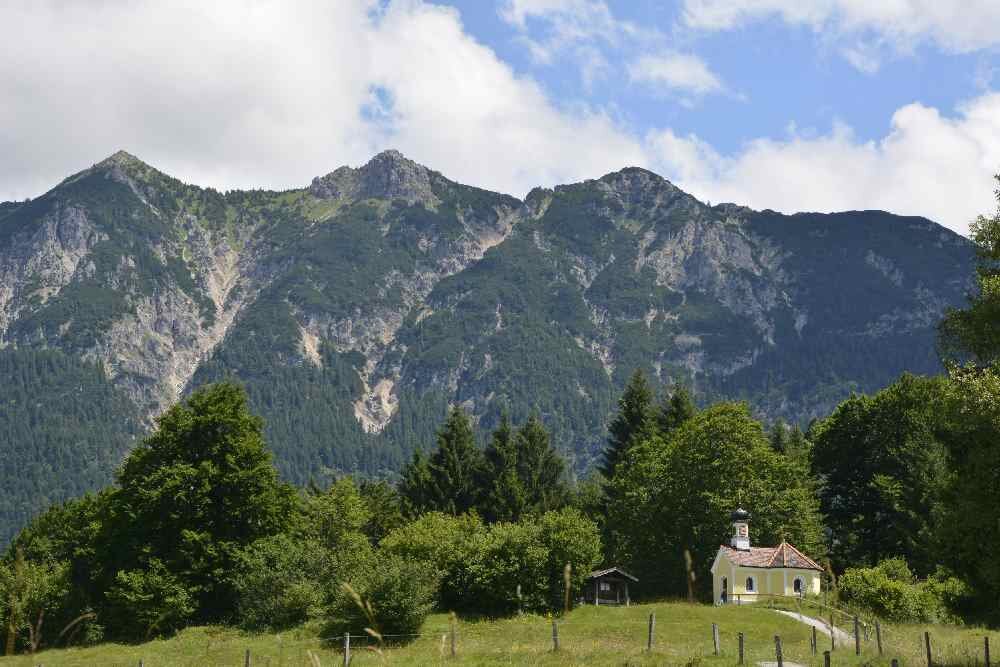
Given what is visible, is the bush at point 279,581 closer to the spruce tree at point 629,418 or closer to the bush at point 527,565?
the bush at point 527,565

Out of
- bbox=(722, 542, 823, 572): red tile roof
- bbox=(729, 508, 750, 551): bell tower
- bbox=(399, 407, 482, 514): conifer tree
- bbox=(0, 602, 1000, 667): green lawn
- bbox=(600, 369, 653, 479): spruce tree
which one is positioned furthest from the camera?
bbox=(600, 369, 653, 479): spruce tree

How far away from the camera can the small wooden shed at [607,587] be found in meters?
65.2

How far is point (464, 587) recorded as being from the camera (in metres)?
55.1

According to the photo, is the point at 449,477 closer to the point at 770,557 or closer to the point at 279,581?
the point at 770,557

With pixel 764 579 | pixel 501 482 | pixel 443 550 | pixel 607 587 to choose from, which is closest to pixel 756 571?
pixel 764 579

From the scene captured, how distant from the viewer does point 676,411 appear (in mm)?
90000

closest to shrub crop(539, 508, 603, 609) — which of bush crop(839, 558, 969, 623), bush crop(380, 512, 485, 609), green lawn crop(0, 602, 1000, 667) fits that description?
green lawn crop(0, 602, 1000, 667)

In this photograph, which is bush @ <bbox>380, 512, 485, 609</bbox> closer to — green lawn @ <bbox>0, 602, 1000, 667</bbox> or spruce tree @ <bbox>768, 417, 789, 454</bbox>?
green lawn @ <bbox>0, 602, 1000, 667</bbox>

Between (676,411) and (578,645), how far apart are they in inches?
2143

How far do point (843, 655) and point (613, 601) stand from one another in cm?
3612

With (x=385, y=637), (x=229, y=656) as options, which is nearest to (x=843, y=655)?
(x=385, y=637)

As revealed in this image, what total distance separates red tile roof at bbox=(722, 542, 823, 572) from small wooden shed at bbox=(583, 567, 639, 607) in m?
6.49

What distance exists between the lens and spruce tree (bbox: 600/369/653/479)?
9106 cm

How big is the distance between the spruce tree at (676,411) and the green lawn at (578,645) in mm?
33726
